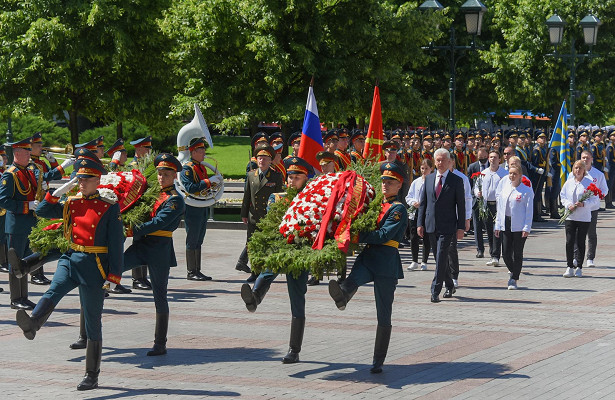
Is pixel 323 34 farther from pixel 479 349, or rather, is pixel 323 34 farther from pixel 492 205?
pixel 479 349

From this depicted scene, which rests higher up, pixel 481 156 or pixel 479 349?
pixel 481 156

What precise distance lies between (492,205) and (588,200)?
2.36 m

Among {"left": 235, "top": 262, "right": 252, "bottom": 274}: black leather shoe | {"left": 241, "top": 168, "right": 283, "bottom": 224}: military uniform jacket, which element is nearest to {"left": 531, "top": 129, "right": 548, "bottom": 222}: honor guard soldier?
{"left": 235, "top": 262, "right": 252, "bottom": 274}: black leather shoe

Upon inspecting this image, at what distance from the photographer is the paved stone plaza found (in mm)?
8609

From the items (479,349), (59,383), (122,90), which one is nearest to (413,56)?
(122,90)

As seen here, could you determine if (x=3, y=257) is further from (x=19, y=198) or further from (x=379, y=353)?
(x=379, y=353)

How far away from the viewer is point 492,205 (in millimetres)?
17828

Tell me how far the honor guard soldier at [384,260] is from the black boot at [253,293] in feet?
2.72

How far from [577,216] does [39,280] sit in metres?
8.02

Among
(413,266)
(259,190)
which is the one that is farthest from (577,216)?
(259,190)

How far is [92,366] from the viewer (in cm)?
860

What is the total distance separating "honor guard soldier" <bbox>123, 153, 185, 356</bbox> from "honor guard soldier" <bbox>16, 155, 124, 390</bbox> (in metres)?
0.98

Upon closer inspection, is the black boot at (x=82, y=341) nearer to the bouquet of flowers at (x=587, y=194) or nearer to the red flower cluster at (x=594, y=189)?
the bouquet of flowers at (x=587, y=194)

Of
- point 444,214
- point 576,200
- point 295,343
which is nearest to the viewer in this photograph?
point 295,343
